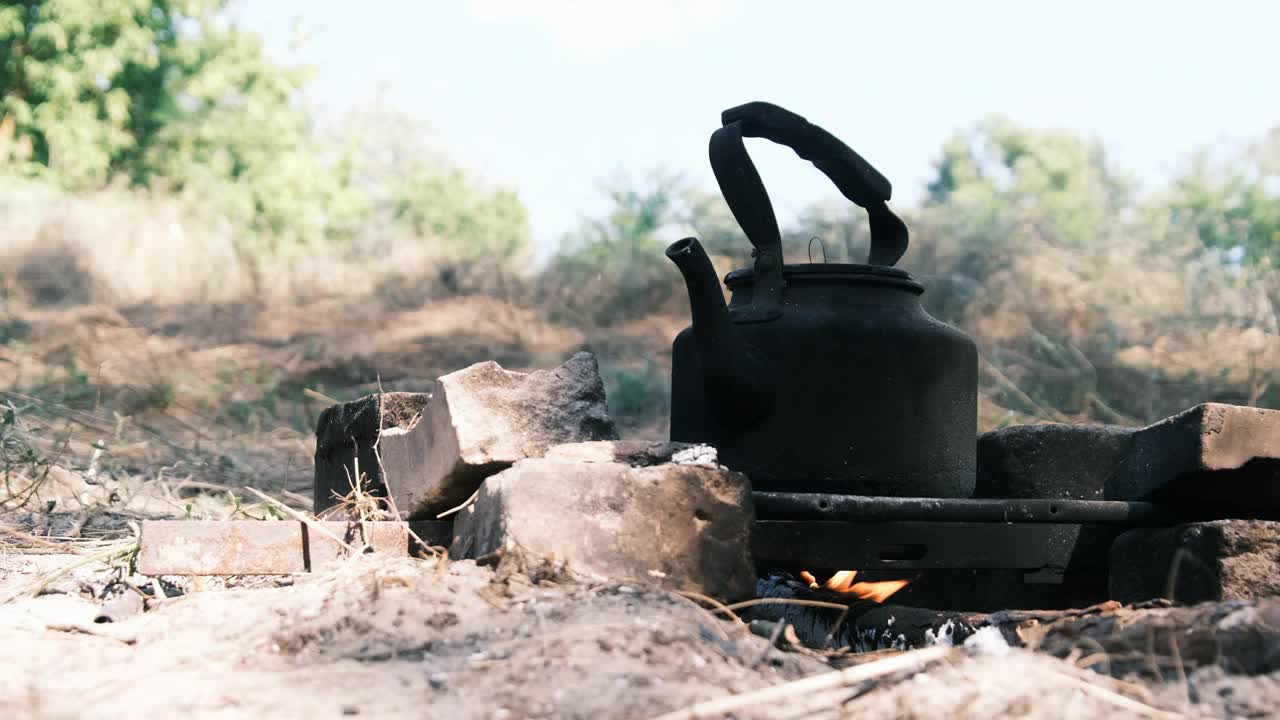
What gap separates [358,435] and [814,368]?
1388 millimetres

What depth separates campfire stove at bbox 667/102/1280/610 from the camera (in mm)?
2662

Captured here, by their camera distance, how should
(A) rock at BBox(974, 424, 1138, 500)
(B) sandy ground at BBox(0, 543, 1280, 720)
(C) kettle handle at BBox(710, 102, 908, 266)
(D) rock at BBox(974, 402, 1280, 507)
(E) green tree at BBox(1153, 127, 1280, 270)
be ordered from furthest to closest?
(E) green tree at BBox(1153, 127, 1280, 270) → (A) rock at BBox(974, 424, 1138, 500) → (C) kettle handle at BBox(710, 102, 908, 266) → (D) rock at BBox(974, 402, 1280, 507) → (B) sandy ground at BBox(0, 543, 1280, 720)

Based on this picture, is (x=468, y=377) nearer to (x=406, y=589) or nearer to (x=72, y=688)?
(x=406, y=589)

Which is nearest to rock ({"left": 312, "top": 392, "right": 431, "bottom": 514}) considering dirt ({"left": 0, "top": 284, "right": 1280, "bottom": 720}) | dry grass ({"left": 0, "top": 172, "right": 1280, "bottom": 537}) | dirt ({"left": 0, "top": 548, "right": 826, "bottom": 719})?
dirt ({"left": 0, "top": 284, "right": 1280, "bottom": 720})

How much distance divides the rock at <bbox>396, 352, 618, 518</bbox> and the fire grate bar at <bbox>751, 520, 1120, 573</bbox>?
50 centimetres

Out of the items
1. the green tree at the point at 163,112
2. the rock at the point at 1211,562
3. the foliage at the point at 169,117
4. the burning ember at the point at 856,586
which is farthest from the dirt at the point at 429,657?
the green tree at the point at 163,112

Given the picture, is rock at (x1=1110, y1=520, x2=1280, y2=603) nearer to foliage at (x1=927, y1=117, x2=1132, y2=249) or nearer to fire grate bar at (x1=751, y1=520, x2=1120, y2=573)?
fire grate bar at (x1=751, y1=520, x2=1120, y2=573)

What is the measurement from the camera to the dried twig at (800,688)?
5.07ft

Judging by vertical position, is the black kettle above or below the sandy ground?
above

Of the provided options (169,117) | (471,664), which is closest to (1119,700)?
(471,664)

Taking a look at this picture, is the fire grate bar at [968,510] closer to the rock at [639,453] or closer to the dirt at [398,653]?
the rock at [639,453]

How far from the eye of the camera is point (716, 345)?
2.70 metres

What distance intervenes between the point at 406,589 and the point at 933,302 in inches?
309

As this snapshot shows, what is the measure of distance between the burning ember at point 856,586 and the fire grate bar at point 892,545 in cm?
32
